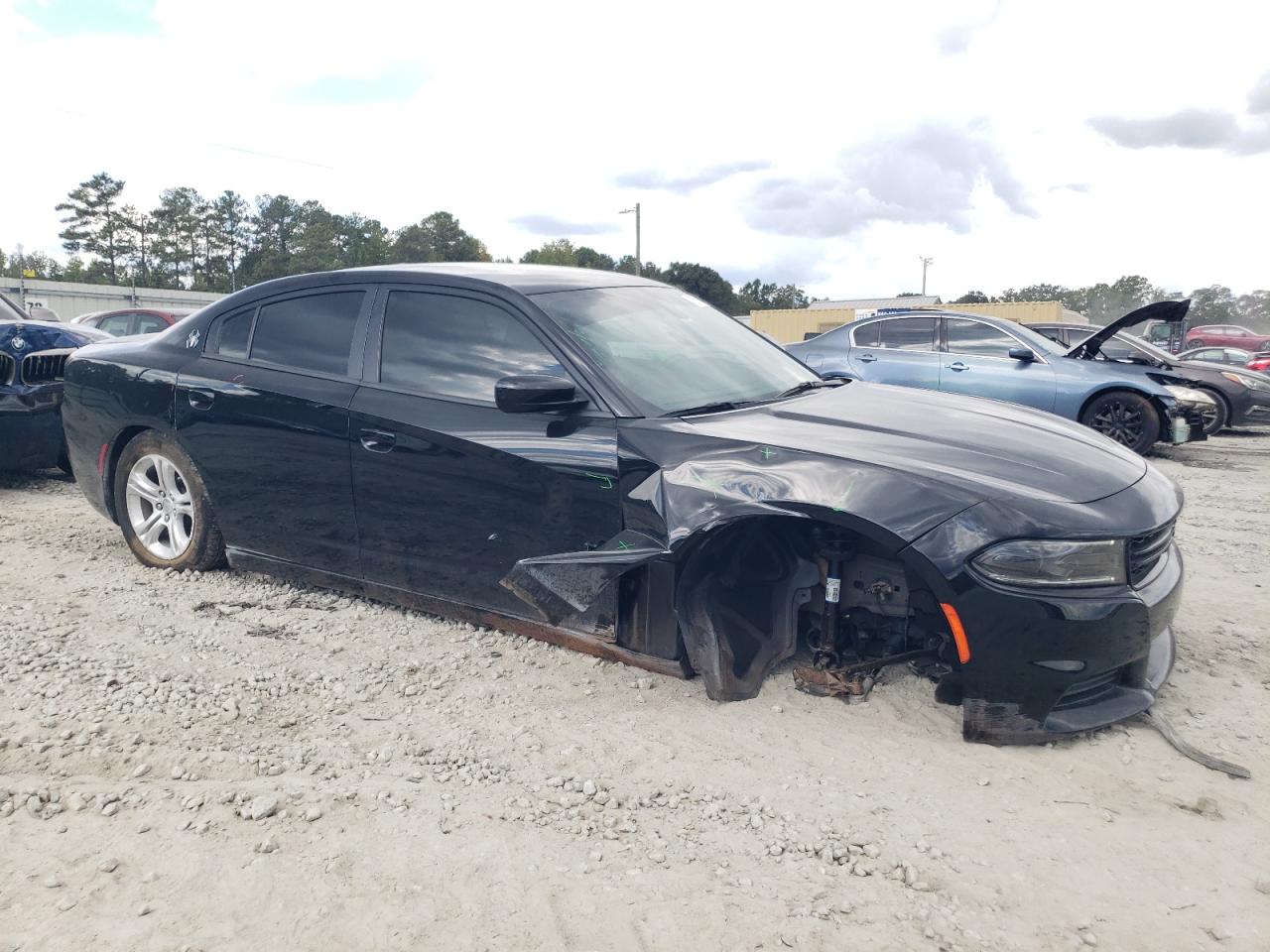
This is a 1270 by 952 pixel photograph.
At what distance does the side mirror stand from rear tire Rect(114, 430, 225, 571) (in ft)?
6.37

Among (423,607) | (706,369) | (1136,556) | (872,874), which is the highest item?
(706,369)

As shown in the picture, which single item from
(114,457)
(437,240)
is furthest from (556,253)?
(114,457)

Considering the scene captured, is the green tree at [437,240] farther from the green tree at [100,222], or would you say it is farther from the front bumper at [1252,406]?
the front bumper at [1252,406]

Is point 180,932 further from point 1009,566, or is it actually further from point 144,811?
point 1009,566

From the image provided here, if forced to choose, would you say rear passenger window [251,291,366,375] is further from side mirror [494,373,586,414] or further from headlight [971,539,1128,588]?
headlight [971,539,1128,588]

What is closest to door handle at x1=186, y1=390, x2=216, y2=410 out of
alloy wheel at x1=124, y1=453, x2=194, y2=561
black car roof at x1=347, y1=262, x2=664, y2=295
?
alloy wheel at x1=124, y1=453, x2=194, y2=561

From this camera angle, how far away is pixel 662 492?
9.86 feet

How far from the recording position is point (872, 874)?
2.29 m

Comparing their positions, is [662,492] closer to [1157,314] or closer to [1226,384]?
[1157,314]

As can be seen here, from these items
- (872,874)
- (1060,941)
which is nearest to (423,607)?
(872,874)

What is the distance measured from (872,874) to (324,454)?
101 inches

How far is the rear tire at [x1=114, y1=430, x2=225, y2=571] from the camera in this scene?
437cm

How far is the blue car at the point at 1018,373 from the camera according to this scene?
892 cm

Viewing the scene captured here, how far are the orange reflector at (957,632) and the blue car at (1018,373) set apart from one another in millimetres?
6179
